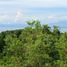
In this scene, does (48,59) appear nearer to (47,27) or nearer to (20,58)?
(20,58)

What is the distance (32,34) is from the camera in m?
26.8

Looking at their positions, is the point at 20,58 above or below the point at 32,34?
below

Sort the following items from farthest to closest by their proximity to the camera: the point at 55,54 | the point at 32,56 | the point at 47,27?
the point at 47,27 < the point at 55,54 < the point at 32,56

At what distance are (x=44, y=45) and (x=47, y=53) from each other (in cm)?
85

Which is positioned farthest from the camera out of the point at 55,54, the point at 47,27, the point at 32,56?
the point at 47,27

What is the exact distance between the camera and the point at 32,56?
23.8 metres

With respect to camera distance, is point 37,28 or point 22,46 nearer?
point 22,46

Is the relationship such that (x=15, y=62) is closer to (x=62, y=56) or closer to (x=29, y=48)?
A: (x=29, y=48)

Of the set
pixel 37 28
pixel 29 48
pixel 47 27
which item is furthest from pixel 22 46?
pixel 47 27

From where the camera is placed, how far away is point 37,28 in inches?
1064

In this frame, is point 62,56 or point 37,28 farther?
point 37,28

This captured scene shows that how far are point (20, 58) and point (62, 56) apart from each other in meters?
3.20

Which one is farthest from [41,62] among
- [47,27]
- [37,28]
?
[47,27]

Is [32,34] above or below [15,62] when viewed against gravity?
above
